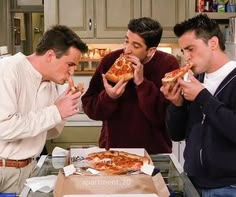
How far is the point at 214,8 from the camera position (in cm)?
413

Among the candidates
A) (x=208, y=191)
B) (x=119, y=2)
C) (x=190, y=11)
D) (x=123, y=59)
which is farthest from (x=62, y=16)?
(x=208, y=191)

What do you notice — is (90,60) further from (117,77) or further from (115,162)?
(115,162)

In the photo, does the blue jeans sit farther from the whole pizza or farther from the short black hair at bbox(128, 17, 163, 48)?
the short black hair at bbox(128, 17, 163, 48)

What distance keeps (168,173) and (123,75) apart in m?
0.62

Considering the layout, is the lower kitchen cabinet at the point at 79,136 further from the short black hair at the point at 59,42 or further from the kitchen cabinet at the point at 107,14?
the short black hair at the point at 59,42

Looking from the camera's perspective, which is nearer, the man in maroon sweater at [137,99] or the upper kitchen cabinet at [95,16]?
the man in maroon sweater at [137,99]

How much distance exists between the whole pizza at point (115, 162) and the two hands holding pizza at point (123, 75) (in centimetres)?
42

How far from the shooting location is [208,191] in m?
1.81

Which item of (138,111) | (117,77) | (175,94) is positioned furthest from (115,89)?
(175,94)

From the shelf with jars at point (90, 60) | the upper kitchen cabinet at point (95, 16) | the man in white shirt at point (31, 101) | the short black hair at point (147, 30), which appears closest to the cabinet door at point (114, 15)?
the upper kitchen cabinet at point (95, 16)

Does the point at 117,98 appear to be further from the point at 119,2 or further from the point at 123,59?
the point at 119,2

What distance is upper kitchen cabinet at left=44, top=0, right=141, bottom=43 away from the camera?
4062 mm

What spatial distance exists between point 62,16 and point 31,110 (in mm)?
2125

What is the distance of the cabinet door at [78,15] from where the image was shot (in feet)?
13.3
